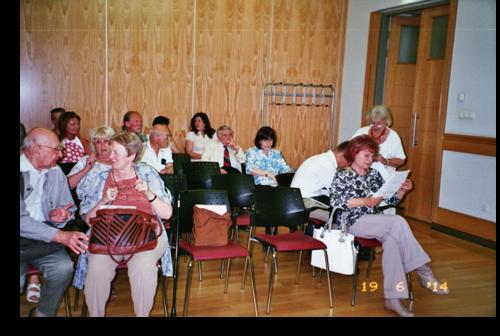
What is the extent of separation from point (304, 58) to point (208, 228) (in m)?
5.25

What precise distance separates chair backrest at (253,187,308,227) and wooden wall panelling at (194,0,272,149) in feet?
12.7

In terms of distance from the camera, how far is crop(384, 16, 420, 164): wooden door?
7336mm

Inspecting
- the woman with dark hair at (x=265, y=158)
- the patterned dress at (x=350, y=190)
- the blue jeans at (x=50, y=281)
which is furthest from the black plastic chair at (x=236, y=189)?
the blue jeans at (x=50, y=281)

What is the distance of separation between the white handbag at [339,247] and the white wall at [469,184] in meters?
2.50

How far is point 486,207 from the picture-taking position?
5621 mm

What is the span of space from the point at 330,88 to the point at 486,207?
11.2 feet

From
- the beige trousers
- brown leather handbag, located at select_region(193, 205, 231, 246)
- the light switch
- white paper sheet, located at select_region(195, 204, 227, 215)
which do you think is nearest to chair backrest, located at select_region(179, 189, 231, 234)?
white paper sheet, located at select_region(195, 204, 227, 215)

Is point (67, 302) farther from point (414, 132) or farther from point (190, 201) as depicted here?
point (414, 132)

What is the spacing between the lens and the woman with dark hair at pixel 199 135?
6840 millimetres

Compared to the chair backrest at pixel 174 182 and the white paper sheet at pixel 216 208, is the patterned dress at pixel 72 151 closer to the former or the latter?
the chair backrest at pixel 174 182

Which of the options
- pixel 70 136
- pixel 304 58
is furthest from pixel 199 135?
pixel 304 58

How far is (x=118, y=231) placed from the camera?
285 cm

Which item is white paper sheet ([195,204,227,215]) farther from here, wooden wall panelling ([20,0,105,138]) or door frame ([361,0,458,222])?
wooden wall panelling ([20,0,105,138])

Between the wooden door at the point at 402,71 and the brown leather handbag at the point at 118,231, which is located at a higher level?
the wooden door at the point at 402,71
